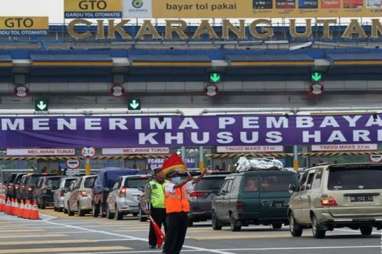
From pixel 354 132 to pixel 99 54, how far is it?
1196 centimetres

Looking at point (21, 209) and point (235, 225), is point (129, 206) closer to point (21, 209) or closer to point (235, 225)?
point (21, 209)

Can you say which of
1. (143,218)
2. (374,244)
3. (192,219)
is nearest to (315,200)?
(374,244)

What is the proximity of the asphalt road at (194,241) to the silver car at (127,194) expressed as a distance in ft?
18.6

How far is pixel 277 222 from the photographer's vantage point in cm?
2945

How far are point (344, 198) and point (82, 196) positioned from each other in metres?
20.7

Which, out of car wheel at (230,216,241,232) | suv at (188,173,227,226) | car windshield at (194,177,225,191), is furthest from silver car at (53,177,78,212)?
car wheel at (230,216,241,232)

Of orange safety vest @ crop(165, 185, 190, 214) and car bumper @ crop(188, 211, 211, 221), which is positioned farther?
Answer: car bumper @ crop(188, 211, 211, 221)

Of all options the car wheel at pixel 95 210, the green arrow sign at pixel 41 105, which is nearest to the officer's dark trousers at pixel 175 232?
the car wheel at pixel 95 210

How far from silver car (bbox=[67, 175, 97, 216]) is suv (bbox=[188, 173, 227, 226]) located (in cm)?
1075

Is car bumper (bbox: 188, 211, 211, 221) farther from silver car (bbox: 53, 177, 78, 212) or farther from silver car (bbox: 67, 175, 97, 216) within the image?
silver car (bbox: 53, 177, 78, 212)

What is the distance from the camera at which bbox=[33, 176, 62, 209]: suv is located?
52.1 m

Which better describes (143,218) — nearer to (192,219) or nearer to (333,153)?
(192,219)

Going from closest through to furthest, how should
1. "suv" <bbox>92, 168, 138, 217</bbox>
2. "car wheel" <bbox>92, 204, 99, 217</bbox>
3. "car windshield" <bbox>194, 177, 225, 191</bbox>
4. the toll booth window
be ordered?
1. the toll booth window
2. "car windshield" <bbox>194, 177, 225, 191</bbox>
3. "suv" <bbox>92, 168, 138, 217</bbox>
4. "car wheel" <bbox>92, 204, 99, 217</bbox>

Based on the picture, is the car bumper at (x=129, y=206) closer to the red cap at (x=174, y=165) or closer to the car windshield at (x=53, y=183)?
the car windshield at (x=53, y=183)
